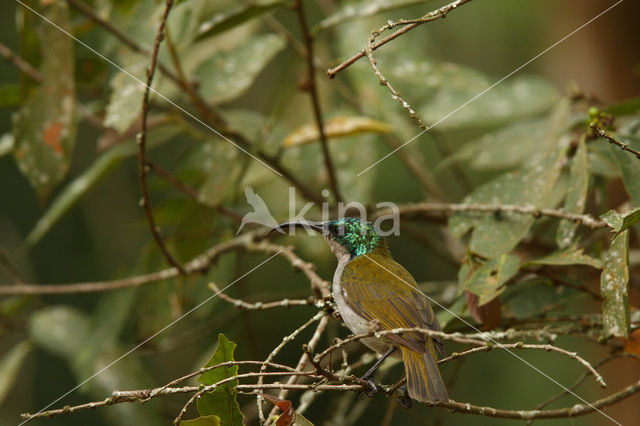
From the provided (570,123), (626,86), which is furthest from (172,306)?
(626,86)

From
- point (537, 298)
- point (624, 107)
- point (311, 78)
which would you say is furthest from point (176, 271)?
point (624, 107)

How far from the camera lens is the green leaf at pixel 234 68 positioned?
11.0 feet

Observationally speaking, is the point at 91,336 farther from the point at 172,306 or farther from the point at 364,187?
the point at 364,187

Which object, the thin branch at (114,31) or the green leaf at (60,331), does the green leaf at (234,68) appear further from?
the green leaf at (60,331)

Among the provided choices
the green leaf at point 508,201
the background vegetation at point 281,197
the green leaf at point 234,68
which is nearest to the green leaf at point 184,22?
the background vegetation at point 281,197

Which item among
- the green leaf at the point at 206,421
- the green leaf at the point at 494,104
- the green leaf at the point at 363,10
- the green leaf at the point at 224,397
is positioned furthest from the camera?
the green leaf at the point at 494,104

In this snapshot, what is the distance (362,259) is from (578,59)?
2491 mm

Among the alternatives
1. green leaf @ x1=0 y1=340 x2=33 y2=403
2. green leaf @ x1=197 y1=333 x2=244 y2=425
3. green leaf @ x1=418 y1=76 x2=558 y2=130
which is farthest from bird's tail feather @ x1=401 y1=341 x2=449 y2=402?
green leaf @ x1=0 y1=340 x2=33 y2=403

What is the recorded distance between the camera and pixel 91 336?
3.45 meters

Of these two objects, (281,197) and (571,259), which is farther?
(281,197)

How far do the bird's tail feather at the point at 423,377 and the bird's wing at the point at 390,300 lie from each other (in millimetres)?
35

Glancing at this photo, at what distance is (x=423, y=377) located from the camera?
2.13m

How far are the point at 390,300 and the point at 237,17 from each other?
52.4 inches

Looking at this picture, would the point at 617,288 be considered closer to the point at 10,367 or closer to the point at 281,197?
the point at 281,197
